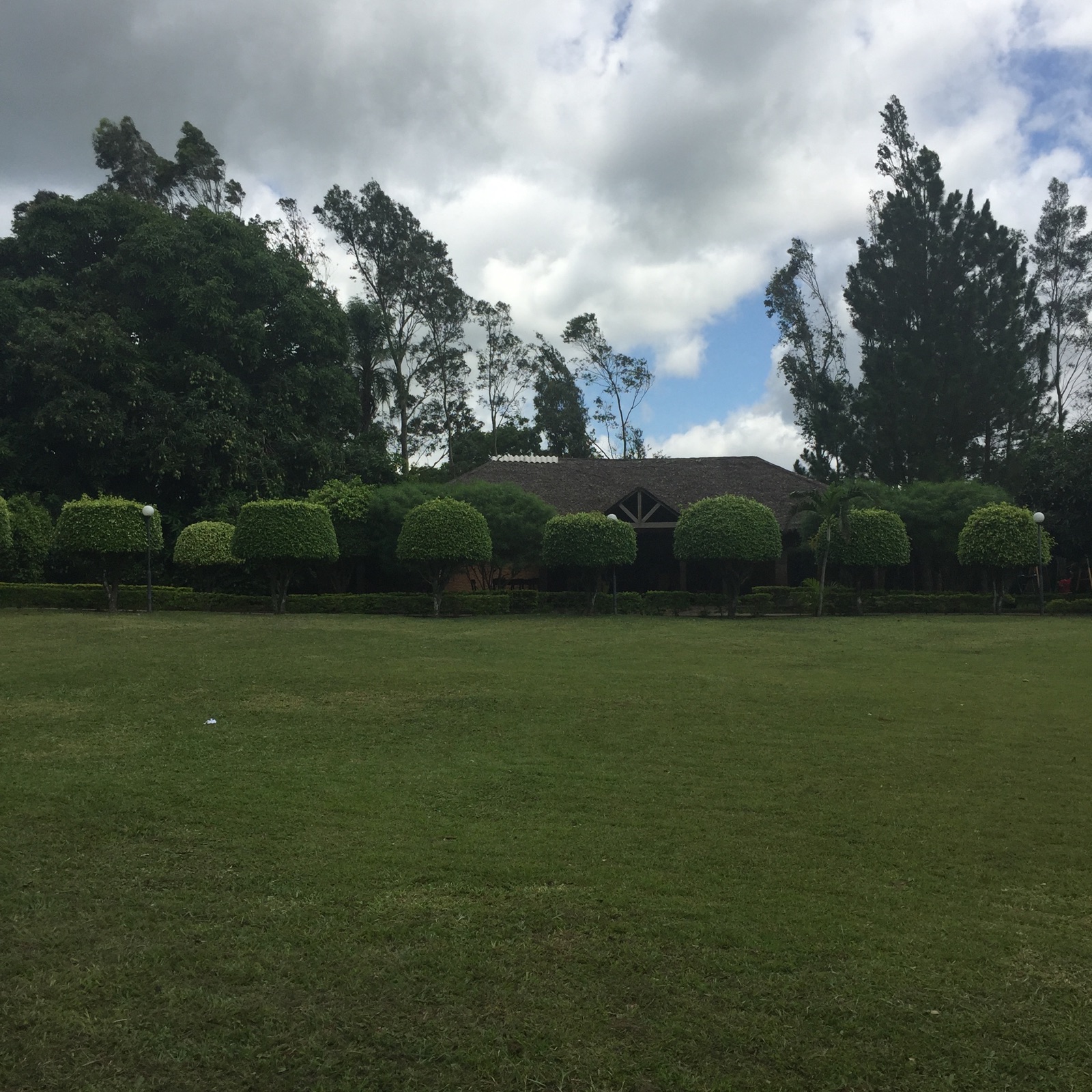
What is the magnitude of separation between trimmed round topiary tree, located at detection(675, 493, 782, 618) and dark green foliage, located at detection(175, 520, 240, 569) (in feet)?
41.4

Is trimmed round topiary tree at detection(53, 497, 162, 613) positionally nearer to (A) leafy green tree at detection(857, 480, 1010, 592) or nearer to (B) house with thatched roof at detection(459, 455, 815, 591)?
(B) house with thatched roof at detection(459, 455, 815, 591)

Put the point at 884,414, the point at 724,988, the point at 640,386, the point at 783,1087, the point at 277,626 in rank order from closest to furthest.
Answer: the point at 783,1087 → the point at 724,988 → the point at 277,626 → the point at 884,414 → the point at 640,386

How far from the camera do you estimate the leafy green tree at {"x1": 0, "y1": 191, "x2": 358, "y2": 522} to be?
2898 centimetres

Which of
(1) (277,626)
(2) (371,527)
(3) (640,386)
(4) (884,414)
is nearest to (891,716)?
(1) (277,626)

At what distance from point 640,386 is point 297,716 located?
42225 millimetres

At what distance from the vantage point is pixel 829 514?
1054 inches

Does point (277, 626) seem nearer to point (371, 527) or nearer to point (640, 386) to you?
point (371, 527)

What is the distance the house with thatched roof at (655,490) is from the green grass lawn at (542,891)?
20.7 metres

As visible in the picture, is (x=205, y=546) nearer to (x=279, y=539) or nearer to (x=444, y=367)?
(x=279, y=539)

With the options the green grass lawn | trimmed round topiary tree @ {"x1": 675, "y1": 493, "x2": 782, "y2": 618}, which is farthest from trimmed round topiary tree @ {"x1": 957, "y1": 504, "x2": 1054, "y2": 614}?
the green grass lawn

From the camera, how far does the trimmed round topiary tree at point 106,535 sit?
22953mm

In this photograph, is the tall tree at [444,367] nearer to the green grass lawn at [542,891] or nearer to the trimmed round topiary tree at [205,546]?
the trimmed round topiary tree at [205,546]

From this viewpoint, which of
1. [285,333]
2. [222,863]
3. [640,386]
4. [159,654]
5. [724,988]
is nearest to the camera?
[724,988]

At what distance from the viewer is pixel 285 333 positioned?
33.0 m
